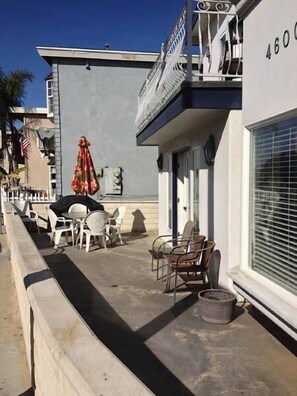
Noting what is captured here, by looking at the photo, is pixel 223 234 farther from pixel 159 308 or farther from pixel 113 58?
pixel 113 58

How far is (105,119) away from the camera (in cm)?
1324

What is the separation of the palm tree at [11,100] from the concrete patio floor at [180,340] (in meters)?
20.9

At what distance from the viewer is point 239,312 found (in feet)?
15.3

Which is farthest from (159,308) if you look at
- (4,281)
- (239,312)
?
(4,281)

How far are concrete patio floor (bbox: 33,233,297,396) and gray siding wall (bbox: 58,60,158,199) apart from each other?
7.48 metres

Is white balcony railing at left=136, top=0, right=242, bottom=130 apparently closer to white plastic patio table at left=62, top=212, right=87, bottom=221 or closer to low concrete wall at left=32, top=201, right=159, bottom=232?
white plastic patio table at left=62, top=212, right=87, bottom=221

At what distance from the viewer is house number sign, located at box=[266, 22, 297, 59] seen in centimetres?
319

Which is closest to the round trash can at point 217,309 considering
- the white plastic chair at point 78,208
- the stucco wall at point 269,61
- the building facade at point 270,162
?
the building facade at point 270,162

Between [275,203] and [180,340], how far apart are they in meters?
1.71

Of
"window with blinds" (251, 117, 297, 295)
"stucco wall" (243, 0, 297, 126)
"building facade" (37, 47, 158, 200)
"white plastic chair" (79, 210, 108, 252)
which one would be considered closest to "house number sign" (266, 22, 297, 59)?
"stucco wall" (243, 0, 297, 126)

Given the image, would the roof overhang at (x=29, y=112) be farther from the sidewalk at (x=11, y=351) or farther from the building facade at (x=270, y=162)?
the building facade at (x=270, y=162)

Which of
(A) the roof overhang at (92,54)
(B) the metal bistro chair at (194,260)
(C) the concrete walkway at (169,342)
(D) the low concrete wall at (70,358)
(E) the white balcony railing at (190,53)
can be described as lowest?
(C) the concrete walkway at (169,342)

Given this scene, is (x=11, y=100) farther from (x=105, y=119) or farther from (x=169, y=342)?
(x=169, y=342)

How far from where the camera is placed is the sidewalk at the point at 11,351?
11.6ft
